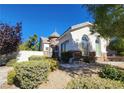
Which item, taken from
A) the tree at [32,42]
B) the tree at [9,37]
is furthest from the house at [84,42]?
the tree at [32,42]

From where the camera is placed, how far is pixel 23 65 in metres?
8.39

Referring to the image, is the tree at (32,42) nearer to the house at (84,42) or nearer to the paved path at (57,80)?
the house at (84,42)

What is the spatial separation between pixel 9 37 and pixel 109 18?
362 inches

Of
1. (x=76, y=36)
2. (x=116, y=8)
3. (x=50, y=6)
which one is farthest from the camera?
(x=76, y=36)

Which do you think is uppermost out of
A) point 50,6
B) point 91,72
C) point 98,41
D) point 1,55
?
point 50,6

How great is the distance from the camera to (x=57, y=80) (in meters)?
9.15

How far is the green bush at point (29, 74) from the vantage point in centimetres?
837

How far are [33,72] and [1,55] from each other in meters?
8.83

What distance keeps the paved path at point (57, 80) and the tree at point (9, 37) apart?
6.57 meters

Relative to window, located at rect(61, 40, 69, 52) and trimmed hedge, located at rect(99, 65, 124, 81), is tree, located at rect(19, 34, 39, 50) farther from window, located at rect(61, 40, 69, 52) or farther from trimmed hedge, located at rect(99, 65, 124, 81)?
trimmed hedge, located at rect(99, 65, 124, 81)

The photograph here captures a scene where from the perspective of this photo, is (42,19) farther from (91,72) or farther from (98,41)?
(98,41)

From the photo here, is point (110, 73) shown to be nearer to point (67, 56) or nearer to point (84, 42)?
point (84, 42)

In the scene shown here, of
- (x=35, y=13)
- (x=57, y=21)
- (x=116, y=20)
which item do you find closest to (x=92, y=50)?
(x=57, y=21)

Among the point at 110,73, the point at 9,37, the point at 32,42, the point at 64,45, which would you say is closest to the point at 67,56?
the point at 64,45
